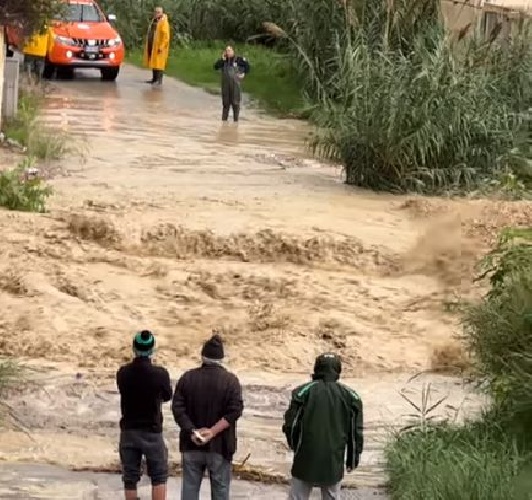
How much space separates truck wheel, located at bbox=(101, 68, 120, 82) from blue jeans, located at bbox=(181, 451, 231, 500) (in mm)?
23926

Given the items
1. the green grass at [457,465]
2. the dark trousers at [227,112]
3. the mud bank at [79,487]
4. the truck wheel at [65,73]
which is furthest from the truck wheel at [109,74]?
the mud bank at [79,487]

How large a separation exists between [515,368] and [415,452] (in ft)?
2.91

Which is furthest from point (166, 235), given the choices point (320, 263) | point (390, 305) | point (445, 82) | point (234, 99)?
point (234, 99)

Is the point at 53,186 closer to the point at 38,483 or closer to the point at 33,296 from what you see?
the point at 33,296

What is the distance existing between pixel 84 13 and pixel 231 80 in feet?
26.3

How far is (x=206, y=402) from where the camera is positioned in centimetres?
719

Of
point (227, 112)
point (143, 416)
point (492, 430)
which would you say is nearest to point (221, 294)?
point (492, 430)

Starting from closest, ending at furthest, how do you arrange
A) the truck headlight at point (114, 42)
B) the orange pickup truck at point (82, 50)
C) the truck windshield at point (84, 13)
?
1. the orange pickup truck at point (82, 50)
2. the truck headlight at point (114, 42)
3. the truck windshield at point (84, 13)

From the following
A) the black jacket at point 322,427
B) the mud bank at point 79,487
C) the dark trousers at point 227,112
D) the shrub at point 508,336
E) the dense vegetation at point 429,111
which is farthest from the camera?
the dark trousers at point 227,112

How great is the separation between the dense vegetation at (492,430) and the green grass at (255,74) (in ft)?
54.4

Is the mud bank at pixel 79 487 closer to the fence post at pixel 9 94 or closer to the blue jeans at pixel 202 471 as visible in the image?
the blue jeans at pixel 202 471

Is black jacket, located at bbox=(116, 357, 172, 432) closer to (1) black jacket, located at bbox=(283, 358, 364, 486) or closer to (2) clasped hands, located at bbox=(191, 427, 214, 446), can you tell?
(2) clasped hands, located at bbox=(191, 427, 214, 446)

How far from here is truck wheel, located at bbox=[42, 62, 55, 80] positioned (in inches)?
1195

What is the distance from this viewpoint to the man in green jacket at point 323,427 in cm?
713
